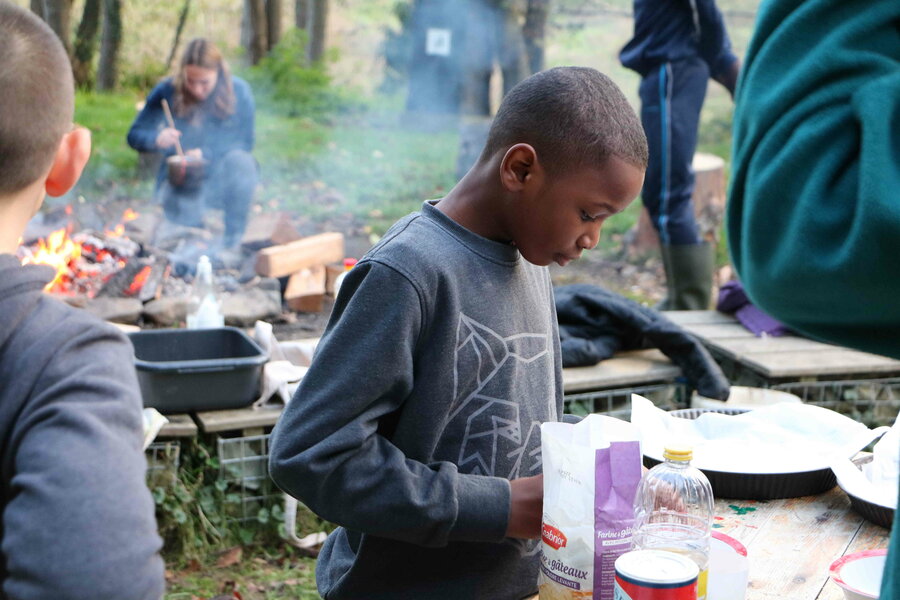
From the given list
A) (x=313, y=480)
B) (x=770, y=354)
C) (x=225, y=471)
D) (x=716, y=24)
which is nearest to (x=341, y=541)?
(x=313, y=480)

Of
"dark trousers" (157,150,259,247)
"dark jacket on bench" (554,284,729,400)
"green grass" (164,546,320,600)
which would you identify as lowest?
"green grass" (164,546,320,600)

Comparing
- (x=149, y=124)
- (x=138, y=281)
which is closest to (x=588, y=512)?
(x=138, y=281)

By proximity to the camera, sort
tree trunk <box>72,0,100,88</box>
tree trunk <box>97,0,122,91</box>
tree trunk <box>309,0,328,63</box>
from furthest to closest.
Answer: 1. tree trunk <box>309,0,328,63</box>
2. tree trunk <box>97,0,122,91</box>
3. tree trunk <box>72,0,100,88</box>

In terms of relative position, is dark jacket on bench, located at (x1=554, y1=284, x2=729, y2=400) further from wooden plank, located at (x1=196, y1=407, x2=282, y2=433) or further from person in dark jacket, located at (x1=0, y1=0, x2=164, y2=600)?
person in dark jacket, located at (x1=0, y1=0, x2=164, y2=600)

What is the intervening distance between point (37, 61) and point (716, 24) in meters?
4.68

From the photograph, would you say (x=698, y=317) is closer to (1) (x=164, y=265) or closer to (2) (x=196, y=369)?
(2) (x=196, y=369)

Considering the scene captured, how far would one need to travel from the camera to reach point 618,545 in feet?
4.54

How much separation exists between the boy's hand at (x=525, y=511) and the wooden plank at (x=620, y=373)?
2447 mm

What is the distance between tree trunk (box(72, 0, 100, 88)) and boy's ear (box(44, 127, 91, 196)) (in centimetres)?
912

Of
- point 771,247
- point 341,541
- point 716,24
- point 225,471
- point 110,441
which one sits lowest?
A: point 225,471

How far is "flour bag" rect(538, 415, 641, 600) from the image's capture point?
4.53ft

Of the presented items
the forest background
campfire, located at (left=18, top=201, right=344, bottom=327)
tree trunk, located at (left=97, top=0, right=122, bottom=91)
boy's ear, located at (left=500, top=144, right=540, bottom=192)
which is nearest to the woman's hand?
campfire, located at (left=18, top=201, right=344, bottom=327)

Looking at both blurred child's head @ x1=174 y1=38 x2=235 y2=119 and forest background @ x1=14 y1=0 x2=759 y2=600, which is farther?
forest background @ x1=14 y1=0 x2=759 y2=600

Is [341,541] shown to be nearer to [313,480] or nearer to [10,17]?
[313,480]
